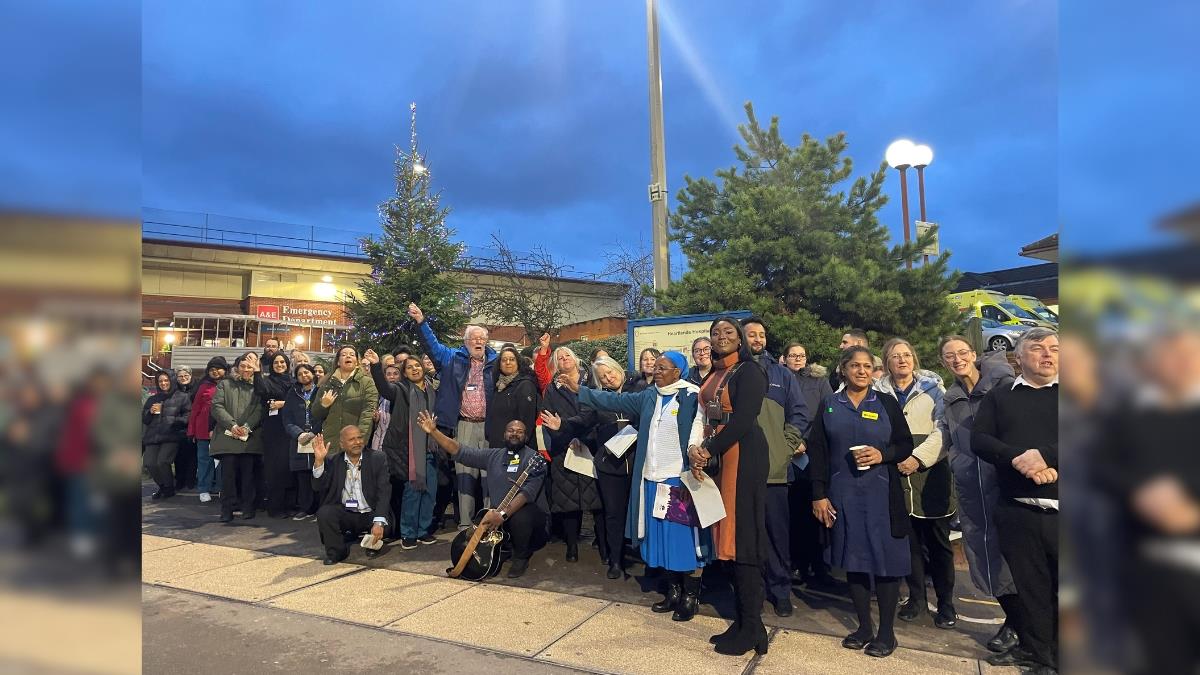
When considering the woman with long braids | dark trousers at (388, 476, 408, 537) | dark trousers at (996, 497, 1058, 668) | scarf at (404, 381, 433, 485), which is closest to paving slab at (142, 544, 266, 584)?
dark trousers at (388, 476, 408, 537)

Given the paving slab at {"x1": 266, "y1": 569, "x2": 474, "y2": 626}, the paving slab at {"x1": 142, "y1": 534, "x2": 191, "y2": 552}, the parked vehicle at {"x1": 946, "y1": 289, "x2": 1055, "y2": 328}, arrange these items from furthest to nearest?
the parked vehicle at {"x1": 946, "y1": 289, "x2": 1055, "y2": 328} → the paving slab at {"x1": 142, "y1": 534, "x2": 191, "y2": 552} → the paving slab at {"x1": 266, "y1": 569, "x2": 474, "y2": 626}

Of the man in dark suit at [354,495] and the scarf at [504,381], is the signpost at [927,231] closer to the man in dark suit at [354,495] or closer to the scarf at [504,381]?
the scarf at [504,381]

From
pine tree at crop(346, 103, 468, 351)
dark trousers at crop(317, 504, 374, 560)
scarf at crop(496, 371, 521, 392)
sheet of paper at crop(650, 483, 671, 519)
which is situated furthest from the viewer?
pine tree at crop(346, 103, 468, 351)

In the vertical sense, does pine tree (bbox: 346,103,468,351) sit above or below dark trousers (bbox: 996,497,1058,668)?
above

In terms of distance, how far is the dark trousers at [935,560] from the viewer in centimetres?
439

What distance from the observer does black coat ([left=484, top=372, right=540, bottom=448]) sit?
6.03 m

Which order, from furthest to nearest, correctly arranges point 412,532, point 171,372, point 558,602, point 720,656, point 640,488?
point 171,372 → point 412,532 → point 558,602 → point 640,488 → point 720,656

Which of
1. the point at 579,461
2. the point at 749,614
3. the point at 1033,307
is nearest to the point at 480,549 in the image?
the point at 579,461

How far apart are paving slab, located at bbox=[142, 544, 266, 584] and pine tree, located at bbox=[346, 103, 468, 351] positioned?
23.4ft
